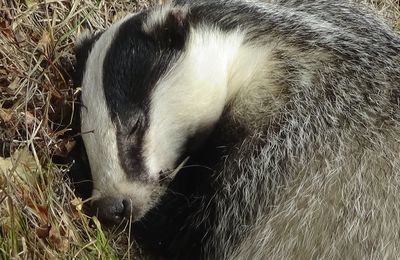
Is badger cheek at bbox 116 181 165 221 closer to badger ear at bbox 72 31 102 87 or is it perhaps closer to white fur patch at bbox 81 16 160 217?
white fur patch at bbox 81 16 160 217

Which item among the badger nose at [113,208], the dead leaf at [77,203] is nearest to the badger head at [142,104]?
the badger nose at [113,208]

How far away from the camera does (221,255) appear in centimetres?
327

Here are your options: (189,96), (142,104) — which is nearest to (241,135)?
(189,96)

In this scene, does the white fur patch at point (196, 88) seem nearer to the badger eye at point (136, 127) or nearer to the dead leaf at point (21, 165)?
the badger eye at point (136, 127)

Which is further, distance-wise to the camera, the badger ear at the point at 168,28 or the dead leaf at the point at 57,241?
the badger ear at the point at 168,28

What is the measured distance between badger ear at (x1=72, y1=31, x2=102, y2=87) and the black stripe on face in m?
0.19

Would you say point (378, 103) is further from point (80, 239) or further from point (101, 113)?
point (80, 239)

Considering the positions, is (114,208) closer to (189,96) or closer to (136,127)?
(136,127)

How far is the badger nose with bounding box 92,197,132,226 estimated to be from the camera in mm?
3191

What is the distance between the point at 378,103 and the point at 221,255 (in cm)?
92

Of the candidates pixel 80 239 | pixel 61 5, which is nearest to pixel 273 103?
pixel 80 239

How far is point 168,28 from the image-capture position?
343 cm

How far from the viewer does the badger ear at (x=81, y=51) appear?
11.4 ft

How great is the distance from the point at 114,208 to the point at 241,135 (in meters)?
0.62
